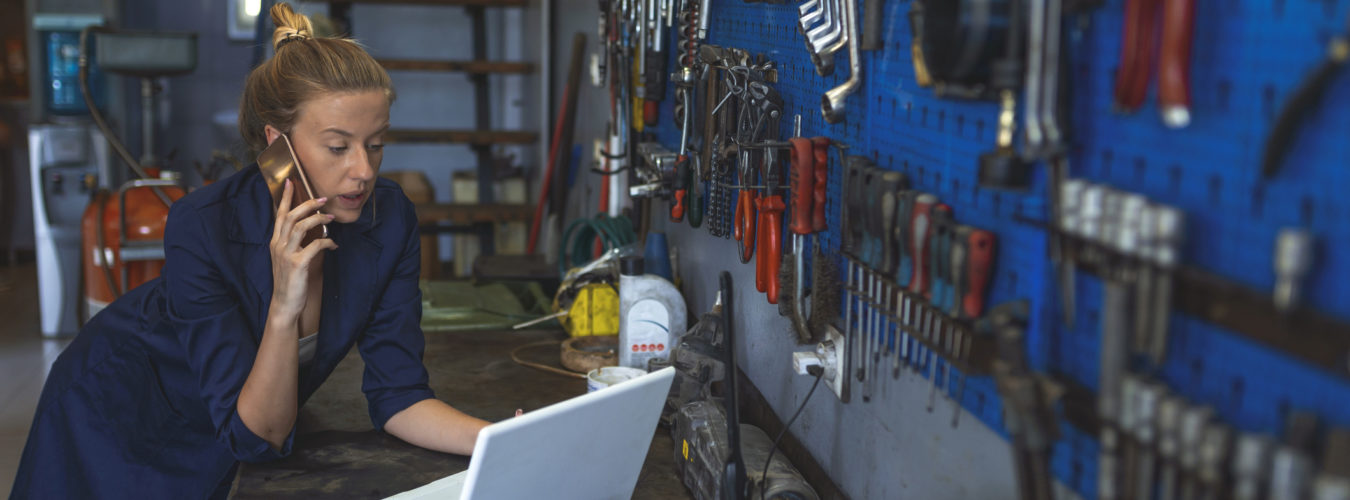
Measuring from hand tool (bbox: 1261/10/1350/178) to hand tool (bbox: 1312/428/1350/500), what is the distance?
15 cm

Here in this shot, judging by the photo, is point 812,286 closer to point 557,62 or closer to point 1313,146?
point 1313,146

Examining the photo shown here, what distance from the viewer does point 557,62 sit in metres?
4.96

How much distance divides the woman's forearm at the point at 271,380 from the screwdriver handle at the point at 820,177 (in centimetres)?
76

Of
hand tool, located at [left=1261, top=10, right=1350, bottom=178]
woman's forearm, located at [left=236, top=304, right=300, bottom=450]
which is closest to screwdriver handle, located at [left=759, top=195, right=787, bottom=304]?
woman's forearm, located at [left=236, top=304, right=300, bottom=450]

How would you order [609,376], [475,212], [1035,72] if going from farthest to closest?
[475,212] → [609,376] → [1035,72]

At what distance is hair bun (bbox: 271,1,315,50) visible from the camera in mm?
1635

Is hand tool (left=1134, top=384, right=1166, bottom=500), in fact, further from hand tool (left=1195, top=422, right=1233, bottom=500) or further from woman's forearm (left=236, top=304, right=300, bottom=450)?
woman's forearm (left=236, top=304, right=300, bottom=450)

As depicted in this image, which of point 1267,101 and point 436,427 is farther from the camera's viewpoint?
point 436,427

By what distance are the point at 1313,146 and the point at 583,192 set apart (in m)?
3.83

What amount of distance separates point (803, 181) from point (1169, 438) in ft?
2.36

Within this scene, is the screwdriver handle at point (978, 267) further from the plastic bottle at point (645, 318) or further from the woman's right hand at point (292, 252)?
the plastic bottle at point (645, 318)

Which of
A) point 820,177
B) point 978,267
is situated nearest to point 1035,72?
point 978,267

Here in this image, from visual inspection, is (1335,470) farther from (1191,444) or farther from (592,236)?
(592,236)

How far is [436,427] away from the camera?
159 centimetres
